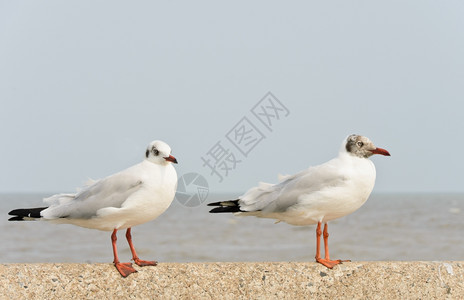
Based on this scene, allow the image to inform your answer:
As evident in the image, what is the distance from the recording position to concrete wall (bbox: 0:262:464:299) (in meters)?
4.55

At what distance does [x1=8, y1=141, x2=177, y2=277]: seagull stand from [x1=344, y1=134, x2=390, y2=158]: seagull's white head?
1428mm

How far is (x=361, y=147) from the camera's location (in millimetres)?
4883

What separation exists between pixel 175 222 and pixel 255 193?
65.7 feet

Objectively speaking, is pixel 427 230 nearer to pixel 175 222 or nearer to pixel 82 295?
pixel 175 222

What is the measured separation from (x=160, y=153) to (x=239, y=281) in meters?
1.15

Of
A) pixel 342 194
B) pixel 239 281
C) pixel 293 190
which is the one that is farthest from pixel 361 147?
pixel 239 281

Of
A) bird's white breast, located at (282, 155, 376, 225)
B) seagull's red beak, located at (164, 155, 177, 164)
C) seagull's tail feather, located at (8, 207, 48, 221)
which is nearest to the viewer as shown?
seagull's red beak, located at (164, 155, 177, 164)

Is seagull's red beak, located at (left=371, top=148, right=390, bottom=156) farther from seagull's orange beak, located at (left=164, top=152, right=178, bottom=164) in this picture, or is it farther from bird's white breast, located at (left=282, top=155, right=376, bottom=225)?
seagull's orange beak, located at (left=164, top=152, right=178, bottom=164)

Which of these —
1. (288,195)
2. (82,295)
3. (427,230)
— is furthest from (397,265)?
(427,230)

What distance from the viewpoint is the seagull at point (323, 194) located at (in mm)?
4855

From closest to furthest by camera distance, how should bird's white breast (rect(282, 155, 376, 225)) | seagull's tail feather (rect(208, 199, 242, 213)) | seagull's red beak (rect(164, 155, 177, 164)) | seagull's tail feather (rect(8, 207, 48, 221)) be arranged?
seagull's red beak (rect(164, 155, 177, 164)) < seagull's tail feather (rect(8, 207, 48, 221)) < bird's white breast (rect(282, 155, 376, 225)) < seagull's tail feather (rect(208, 199, 242, 213))

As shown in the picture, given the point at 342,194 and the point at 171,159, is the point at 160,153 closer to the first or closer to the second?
the point at 171,159

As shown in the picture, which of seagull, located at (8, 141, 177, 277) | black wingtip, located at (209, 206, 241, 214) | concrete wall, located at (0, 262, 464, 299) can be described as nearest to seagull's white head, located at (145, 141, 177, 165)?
seagull, located at (8, 141, 177, 277)

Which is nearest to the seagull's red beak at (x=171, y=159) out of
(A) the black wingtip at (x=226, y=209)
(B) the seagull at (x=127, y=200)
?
(B) the seagull at (x=127, y=200)
